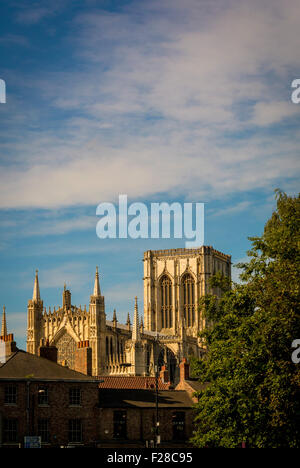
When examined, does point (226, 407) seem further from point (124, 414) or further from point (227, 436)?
point (124, 414)

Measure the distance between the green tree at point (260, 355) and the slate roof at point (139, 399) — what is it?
11196 mm

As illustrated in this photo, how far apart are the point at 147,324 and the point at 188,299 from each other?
7.72 metres

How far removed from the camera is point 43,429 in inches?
1993

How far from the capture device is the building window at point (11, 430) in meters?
49.7

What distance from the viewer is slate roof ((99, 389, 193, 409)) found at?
54844 mm

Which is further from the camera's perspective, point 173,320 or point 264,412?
point 173,320

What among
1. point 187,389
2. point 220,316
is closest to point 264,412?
point 220,316

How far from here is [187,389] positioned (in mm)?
61438

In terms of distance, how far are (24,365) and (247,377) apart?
18.7 meters

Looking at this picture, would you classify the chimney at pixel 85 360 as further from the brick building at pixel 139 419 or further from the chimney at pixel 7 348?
the chimney at pixel 7 348

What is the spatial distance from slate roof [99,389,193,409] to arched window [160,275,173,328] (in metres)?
80.6

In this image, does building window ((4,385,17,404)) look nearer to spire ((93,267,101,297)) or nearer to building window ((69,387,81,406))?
building window ((69,387,81,406))

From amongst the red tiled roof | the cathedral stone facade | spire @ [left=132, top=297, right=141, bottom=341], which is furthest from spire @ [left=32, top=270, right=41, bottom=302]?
the red tiled roof

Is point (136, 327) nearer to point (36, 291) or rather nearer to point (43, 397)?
point (36, 291)
